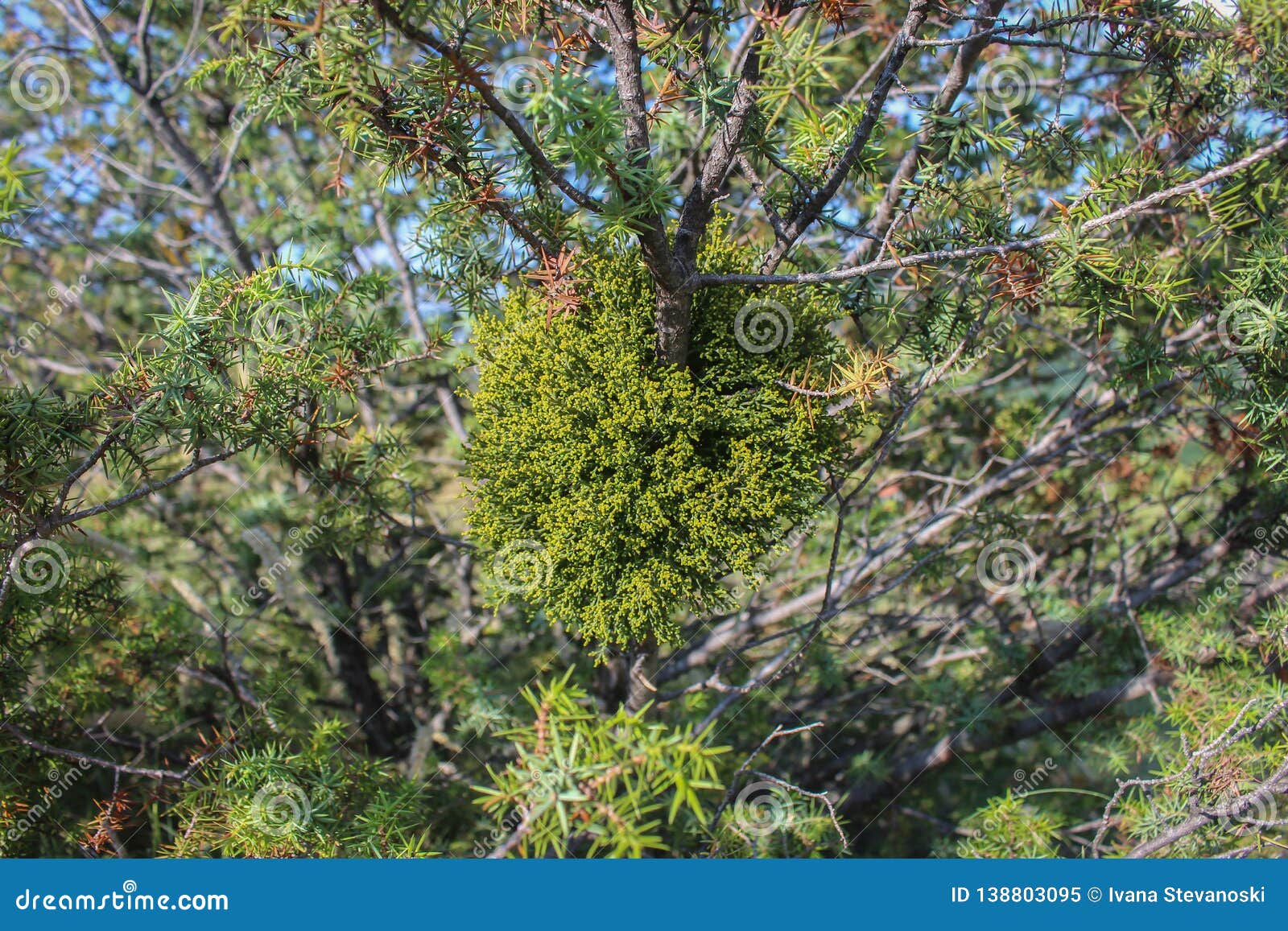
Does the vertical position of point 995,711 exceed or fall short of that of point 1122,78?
it falls short

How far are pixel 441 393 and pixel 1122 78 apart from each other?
3615 millimetres

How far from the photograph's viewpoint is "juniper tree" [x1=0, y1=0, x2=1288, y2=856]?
2004mm

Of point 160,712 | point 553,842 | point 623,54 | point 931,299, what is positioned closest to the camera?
point 553,842

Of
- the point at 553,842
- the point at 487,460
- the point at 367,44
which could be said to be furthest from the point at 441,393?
the point at 553,842

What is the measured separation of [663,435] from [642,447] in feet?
0.20

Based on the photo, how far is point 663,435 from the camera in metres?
2.13

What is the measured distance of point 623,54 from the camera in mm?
1982

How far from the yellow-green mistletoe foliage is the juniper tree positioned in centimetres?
1

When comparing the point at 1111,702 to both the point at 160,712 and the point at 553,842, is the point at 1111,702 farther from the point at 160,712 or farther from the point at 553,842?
the point at 160,712

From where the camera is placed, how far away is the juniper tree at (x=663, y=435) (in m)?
2.00

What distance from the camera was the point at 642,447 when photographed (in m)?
2.13

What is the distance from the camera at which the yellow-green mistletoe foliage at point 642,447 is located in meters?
2.10

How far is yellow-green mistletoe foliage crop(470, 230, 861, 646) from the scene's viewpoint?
2.10 meters

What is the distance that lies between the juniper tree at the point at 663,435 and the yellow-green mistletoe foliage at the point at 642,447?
0.04 ft
